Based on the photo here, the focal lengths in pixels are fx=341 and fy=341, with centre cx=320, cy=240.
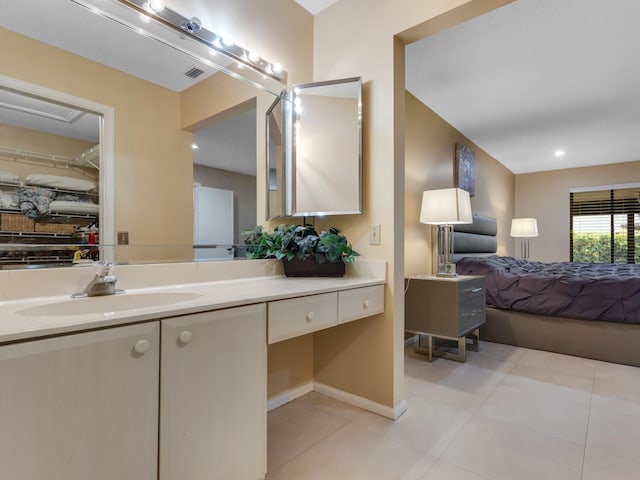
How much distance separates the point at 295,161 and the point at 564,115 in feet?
10.9

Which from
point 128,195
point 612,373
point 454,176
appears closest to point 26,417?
point 128,195

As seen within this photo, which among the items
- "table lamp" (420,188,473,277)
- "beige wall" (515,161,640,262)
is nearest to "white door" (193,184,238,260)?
"table lamp" (420,188,473,277)

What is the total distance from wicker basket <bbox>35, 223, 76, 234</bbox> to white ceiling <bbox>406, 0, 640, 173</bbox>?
2.45 m

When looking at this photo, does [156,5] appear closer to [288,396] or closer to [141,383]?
[141,383]

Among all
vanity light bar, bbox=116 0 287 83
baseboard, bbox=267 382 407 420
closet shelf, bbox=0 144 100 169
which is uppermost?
vanity light bar, bbox=116 0 287 83

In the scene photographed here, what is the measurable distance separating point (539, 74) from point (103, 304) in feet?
11.4

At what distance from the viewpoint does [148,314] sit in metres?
0.90

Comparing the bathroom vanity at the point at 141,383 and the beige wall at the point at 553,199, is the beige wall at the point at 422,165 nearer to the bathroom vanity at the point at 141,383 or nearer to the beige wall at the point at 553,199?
the bathroom vanity at the point at 141,383

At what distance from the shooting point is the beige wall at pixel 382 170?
1.85 meters

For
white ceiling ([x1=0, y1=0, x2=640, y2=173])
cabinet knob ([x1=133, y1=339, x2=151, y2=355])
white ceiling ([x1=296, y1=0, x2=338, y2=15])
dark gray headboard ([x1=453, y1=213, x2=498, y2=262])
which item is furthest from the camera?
dark gray headboard ([x1=453, y1=213, x2=498, y2=262])

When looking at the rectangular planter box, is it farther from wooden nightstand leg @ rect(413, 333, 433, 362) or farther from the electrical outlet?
wooden nightstand leg @ rect(413, 333, 433, 362)

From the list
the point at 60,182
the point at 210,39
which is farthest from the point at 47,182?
the point at 210,39

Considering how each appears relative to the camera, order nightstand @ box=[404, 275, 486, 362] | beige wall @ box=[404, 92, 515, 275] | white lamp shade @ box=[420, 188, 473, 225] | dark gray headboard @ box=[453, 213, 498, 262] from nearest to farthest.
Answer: nightstand @ box=[404, 275, 486, 362] → white lamp shade @ box=[420, 188, 473, 225] → beige wall @ box=[404, 92, 515, 275] → dark gray headboard @ box=[453, 213, 498, 262]

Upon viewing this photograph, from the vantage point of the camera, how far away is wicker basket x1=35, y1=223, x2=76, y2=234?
121 cm
